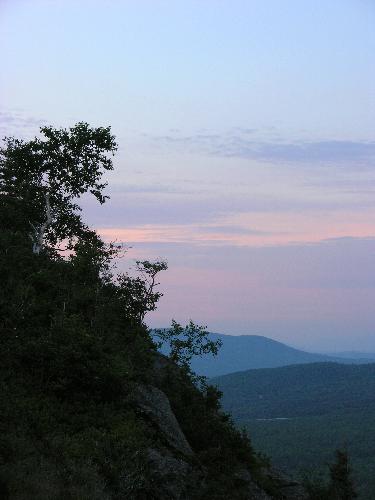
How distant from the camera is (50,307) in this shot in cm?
2569

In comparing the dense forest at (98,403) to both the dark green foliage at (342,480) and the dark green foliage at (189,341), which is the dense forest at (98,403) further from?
the dark green foliage at (342,480)

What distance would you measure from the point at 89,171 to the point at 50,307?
20.5 metres

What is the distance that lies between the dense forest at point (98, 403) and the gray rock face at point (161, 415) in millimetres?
58

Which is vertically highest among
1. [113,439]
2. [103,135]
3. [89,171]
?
[103,135]

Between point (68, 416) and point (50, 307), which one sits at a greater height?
point (50, 307)

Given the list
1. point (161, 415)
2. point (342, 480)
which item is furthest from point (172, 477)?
point (342, 480)

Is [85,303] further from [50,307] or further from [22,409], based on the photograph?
[22,409]

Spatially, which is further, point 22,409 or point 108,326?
point 108,326

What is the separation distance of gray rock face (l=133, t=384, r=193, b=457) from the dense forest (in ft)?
0.19

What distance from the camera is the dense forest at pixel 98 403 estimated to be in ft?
53.2

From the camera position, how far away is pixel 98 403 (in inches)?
826

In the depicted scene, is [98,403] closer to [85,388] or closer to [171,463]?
[85,388]

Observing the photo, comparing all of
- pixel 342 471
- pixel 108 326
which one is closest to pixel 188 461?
pixel 108 326

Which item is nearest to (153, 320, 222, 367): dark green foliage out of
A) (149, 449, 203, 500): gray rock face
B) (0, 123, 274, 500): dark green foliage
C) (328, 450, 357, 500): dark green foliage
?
(0, 123, 274, 500): dark green foliage
